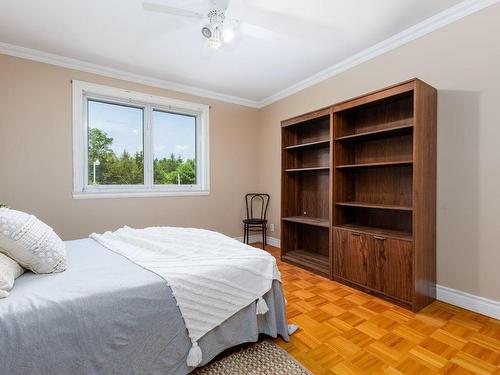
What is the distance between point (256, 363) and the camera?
1.50m

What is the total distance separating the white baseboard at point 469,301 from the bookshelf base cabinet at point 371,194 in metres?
0.09

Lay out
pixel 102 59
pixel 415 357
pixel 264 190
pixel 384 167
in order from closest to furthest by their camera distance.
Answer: pixel 415 357 < pixel 384 167 < pixel 102 59 < pixel 264 190

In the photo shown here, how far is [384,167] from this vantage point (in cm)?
275

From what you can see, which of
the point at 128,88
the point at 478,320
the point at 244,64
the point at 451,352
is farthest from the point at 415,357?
the point at 128,88

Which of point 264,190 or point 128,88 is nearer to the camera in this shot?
point 128,88

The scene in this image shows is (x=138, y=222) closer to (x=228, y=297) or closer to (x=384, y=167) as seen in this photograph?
(x=228, y=297)

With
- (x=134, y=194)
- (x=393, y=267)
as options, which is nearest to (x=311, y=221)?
(x=393, y=267)

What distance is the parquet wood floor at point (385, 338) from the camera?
1518mm

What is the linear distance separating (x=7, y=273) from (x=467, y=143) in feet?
10.4

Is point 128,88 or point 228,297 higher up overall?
point 128,88

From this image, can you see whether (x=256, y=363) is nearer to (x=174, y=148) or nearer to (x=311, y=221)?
(x=311, y=221)

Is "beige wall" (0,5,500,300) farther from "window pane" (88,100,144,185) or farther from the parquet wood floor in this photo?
the parquet wood floor

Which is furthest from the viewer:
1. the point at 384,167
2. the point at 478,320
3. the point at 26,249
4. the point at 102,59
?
the point at 102,59

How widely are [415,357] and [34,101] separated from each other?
4.15 m
